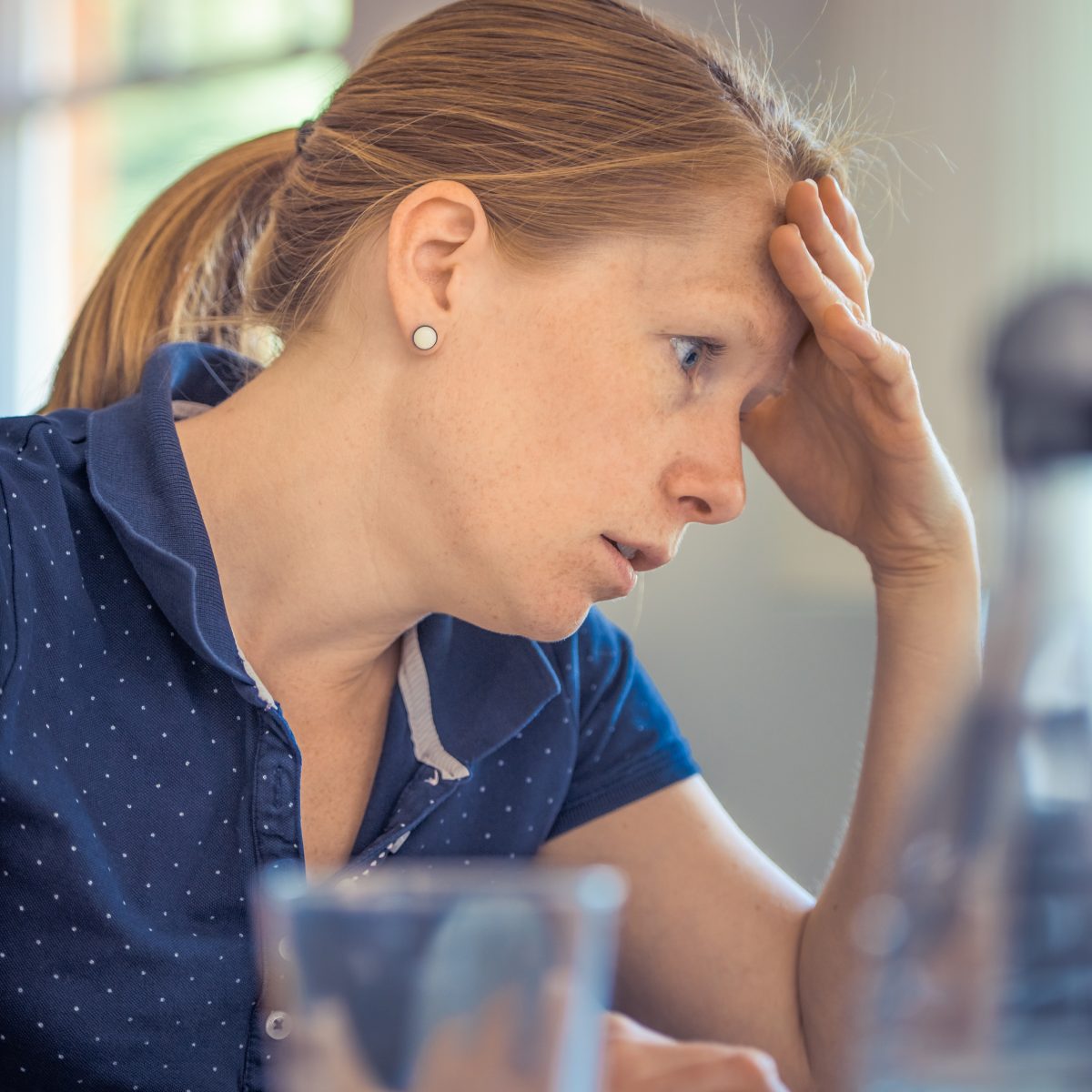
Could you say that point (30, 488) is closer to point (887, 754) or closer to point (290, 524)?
point (290, 524)

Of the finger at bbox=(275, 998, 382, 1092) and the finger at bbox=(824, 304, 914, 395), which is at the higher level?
the finger at bbox=(824, 304, 914, 395)

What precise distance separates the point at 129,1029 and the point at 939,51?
6.69ft

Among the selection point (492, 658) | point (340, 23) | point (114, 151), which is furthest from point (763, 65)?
point (114, 151)

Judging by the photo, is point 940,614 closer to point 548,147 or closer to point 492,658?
point 492,658

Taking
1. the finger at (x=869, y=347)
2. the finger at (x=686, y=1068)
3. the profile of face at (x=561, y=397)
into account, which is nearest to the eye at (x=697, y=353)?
the profile of face at (x=561, y=397)

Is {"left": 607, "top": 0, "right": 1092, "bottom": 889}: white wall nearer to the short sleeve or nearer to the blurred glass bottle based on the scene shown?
the short sleeve

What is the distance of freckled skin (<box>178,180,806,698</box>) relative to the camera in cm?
93

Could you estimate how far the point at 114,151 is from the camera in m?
4.05

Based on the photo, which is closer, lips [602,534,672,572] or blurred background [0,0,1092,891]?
lips [602,534,672,572]

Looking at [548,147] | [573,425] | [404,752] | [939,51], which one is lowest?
[404,752]

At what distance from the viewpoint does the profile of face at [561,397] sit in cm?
93

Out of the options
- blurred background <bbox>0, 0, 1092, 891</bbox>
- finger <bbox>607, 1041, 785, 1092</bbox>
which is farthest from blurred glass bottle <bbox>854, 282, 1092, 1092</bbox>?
blurred background <bbox>0, 0, 1092, 891</bbox>

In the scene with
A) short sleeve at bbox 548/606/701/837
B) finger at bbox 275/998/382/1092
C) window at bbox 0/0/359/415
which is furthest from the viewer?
window at bbox 0/0/359/415

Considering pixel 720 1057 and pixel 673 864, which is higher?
pixel 720 1057
